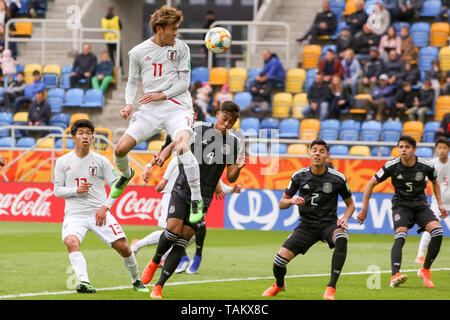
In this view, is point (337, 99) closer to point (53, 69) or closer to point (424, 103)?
point (424, 103)

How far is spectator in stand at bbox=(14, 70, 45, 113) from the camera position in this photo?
80.4 ft

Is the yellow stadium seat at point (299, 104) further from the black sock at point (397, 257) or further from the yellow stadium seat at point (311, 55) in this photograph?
the black sock at point (397, 257)

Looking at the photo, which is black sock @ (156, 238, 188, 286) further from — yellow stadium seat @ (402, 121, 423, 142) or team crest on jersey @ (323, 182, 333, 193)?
yellow stadium seat @ (402, 121, 423, 142)

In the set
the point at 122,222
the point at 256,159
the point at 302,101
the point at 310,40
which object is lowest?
the point at 122,222

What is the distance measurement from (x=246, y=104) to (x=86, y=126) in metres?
13.9

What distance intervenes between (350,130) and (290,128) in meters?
1.58

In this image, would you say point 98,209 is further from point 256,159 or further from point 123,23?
point 123,23

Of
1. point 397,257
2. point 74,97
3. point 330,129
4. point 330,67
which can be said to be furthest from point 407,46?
Result: point 397,257

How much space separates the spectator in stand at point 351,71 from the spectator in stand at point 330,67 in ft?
0.82

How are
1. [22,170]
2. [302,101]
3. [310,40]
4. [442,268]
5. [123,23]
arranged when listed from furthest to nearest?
[123,23] → [310,40] → [302,101] → [22,170] → [442,268]

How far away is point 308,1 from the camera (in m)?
27.2

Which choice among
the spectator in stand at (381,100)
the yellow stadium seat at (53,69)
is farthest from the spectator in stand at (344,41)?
the yellow stadium seat at (53,69)

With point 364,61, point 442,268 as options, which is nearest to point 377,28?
point 364,61

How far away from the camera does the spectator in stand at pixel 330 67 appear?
74.1 ft
